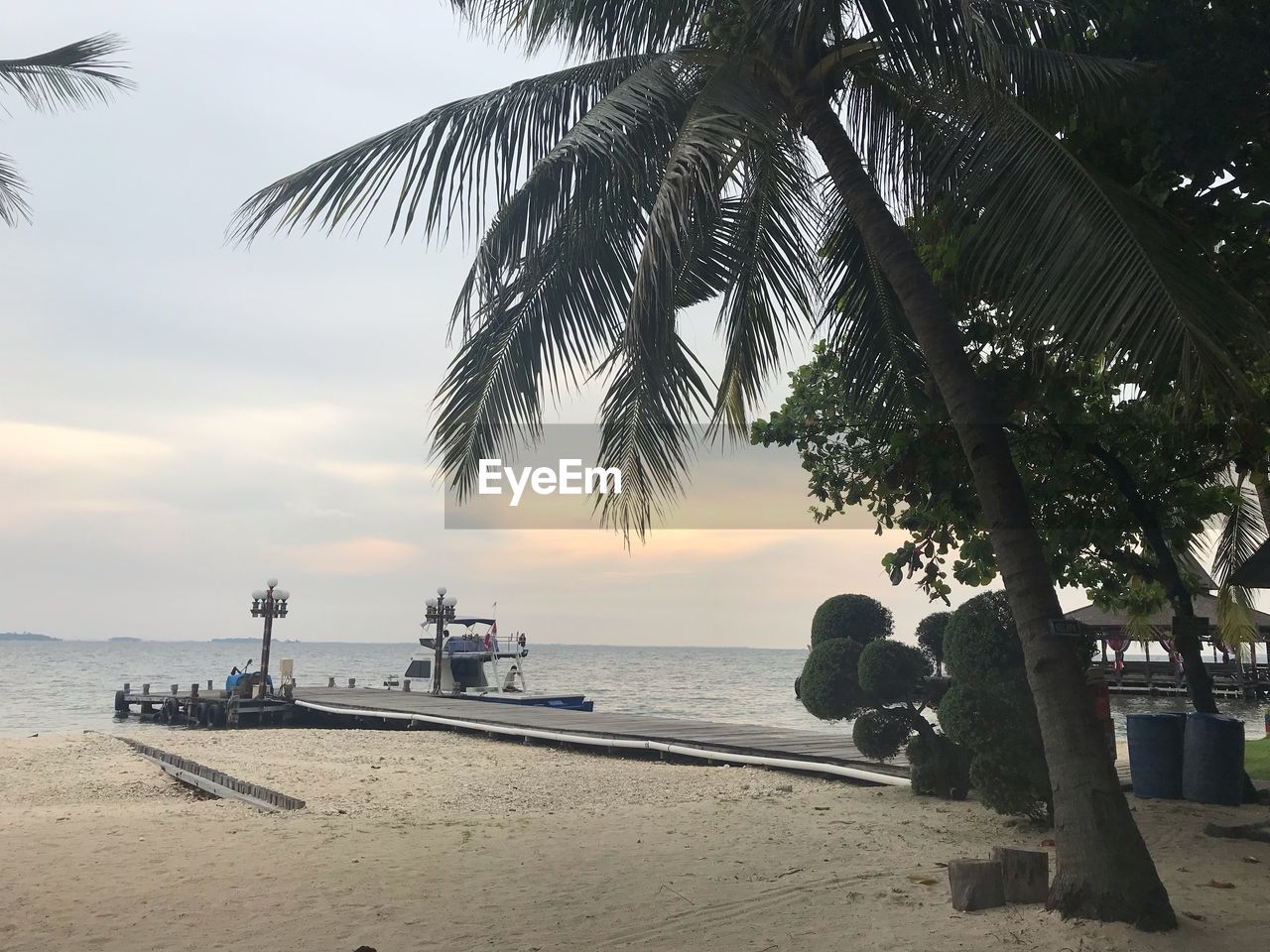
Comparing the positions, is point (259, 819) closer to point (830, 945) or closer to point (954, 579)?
point (830, 945)

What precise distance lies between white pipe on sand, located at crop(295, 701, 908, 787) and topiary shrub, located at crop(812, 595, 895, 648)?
65.6 inches

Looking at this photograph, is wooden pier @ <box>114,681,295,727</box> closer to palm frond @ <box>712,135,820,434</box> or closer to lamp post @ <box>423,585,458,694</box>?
lamp post @ <box>423,585,458,694</box>

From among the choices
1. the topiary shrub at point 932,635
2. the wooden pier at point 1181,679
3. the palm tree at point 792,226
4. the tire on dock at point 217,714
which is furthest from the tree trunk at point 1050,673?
the wooden pier at point 1181,679

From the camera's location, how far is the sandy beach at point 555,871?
4754 millimetres

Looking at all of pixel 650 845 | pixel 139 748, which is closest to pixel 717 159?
pixel 650 845

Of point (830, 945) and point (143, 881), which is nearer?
point (830, 945)

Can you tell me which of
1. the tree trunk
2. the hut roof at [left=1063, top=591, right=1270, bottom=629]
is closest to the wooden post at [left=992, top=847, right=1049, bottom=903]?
the tree trunk

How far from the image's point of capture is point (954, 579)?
7.99 m

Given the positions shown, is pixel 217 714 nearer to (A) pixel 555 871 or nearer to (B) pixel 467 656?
(B) pixel 467 656

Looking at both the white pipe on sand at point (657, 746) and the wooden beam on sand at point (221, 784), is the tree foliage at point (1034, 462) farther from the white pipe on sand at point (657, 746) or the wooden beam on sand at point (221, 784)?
the wooden beam on sand at point (221, 784)

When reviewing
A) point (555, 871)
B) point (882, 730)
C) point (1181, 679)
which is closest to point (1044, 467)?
point (882, 730)

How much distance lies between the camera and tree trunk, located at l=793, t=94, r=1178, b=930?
14.4 feet

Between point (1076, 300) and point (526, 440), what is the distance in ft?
11.9

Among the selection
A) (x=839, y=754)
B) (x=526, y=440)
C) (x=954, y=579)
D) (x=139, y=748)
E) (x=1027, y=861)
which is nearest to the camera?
(x=1027, y=861)
